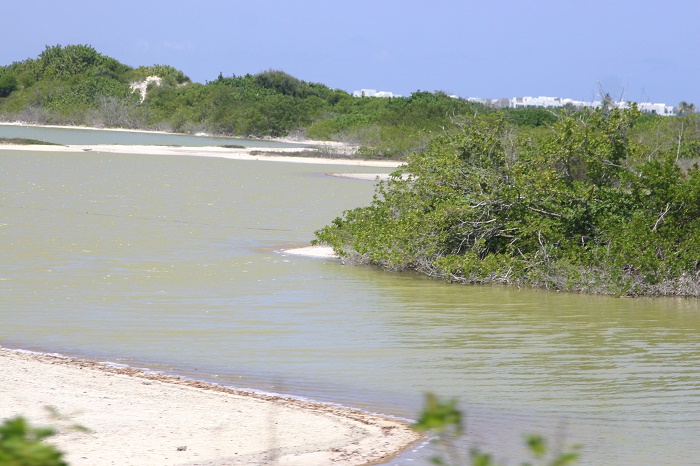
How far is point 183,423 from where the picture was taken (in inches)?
312

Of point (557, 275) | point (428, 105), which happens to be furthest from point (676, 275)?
point (428, 105)

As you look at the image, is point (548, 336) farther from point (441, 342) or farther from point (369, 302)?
point (369, 302)

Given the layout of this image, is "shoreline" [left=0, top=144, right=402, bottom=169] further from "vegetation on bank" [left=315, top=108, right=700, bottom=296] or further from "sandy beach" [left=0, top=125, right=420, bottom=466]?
"sandy beach" [left=0, top=125, right=420, bottom=466]

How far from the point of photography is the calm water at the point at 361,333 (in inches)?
359

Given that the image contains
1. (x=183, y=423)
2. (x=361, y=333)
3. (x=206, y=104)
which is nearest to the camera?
(x=183, y=423)

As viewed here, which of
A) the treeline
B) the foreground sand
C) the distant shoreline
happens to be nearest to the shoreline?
the distant shoreline

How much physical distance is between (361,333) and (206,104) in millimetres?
83387

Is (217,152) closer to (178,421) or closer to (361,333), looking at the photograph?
(361,333)

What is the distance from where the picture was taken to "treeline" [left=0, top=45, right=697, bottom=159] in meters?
75.2

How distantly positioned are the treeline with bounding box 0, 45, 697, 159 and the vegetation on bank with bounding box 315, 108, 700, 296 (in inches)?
1819

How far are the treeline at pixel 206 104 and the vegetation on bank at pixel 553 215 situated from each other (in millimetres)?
46215

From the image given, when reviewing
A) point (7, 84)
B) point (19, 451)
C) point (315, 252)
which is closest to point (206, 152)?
point (315, 252)

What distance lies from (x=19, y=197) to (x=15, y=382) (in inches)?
927

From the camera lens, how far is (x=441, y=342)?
1212 centimetres
